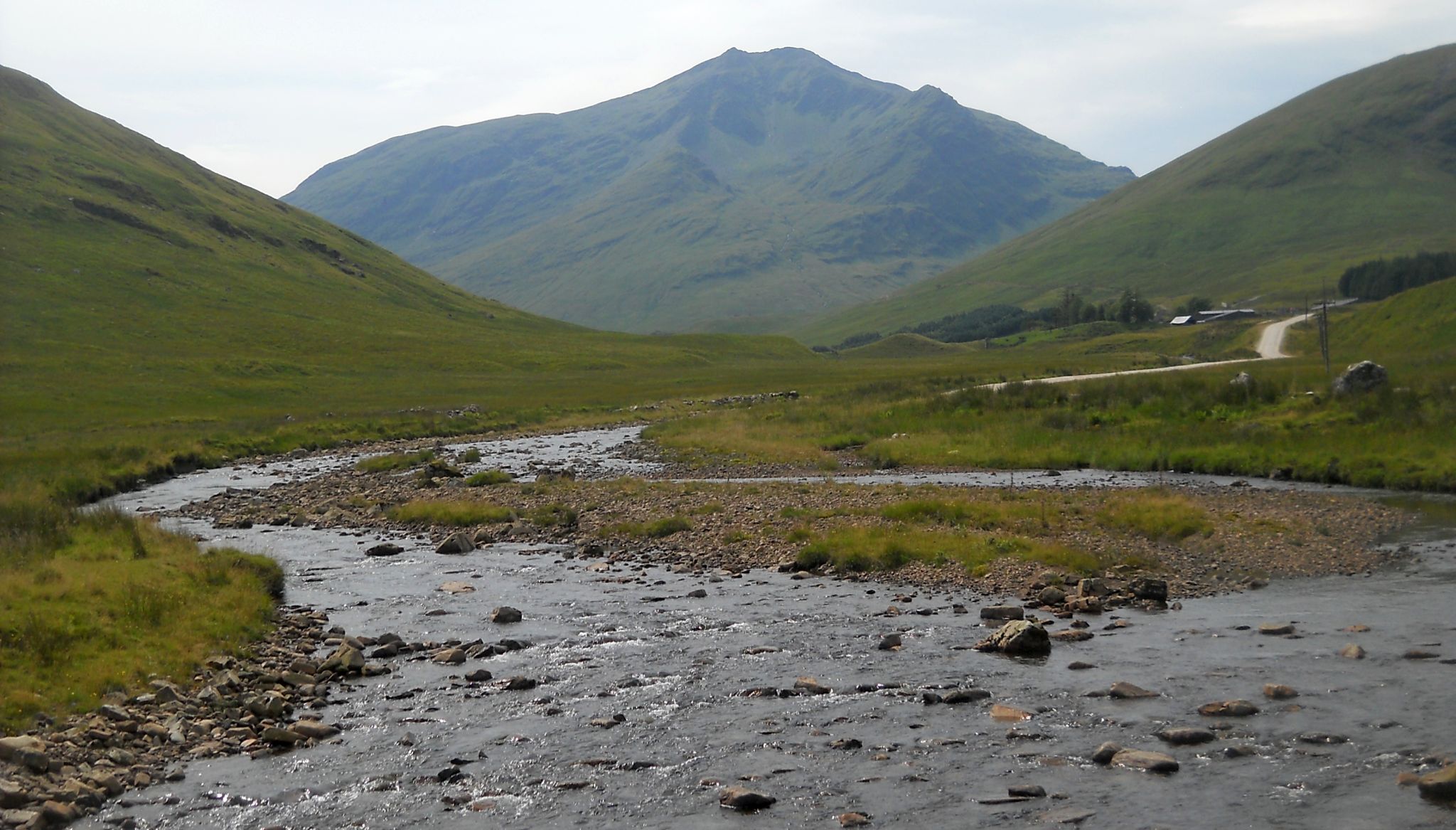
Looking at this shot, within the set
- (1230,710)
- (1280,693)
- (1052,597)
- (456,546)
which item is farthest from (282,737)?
(456,546)

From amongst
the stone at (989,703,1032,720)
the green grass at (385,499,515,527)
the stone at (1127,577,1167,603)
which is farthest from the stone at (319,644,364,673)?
the green grass at (385,499,515,527)

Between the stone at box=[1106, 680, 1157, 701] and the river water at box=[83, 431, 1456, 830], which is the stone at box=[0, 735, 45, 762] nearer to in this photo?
the river water at box=[83, 431, 1456, 830]

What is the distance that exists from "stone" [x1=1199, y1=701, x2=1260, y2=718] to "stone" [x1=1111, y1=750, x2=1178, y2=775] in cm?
213

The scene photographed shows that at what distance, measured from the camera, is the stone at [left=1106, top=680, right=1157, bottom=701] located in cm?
1798

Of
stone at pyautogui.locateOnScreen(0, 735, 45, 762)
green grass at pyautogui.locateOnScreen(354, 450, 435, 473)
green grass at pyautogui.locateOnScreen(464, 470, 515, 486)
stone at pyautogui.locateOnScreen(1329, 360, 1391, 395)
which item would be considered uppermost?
stone at pyautogui.locateOnScreen(1329, 360, 1391, 395)

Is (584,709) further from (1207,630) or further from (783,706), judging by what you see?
(1207,630)

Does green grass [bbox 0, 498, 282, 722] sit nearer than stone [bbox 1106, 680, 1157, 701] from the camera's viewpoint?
No

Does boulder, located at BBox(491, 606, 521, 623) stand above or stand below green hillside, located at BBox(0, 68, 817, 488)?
below

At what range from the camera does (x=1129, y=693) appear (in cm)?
1803

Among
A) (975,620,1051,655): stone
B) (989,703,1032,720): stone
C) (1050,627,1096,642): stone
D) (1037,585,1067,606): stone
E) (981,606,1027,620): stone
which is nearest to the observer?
(989,703,1032,720): stone

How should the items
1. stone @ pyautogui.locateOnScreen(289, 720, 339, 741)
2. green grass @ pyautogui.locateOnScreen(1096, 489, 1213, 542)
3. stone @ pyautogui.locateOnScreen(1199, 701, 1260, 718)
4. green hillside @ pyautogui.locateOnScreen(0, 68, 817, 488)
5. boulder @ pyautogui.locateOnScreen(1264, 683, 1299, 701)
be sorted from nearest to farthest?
stone @ pyautogui.locateOnScreen(1199, 701, 1260, 718) < stone @ pyautogui.locateOnScreen(289, 720, 339, 741) < boulder @ pyautogui.locateOnScreen(1264, 683, 1299, 701) < green grass @ pyautogui.locateOnScreen(1096, 489, 1213, 542) < green hillside @ pyautogui.locateOnScreen(0, 68, 817, 488)

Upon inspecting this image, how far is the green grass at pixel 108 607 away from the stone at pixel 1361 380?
4861cm

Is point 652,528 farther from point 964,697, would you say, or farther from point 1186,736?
point 1186,736

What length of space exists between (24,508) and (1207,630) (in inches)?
1286
